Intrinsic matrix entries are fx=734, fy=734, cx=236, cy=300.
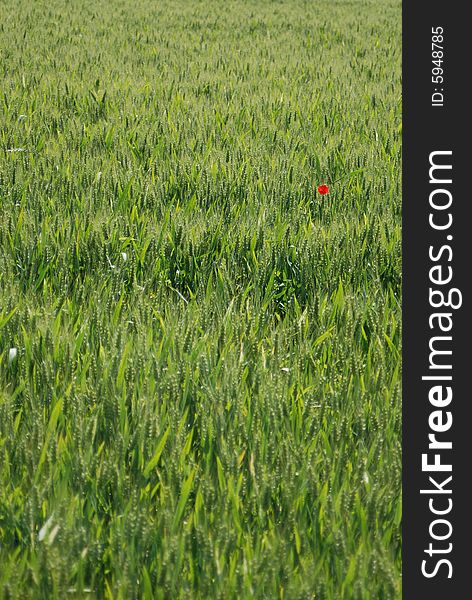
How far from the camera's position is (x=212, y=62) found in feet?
19.1

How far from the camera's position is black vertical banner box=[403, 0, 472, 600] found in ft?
4.12

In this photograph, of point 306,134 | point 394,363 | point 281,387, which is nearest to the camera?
point 281,387

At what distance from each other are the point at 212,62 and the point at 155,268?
13.2 feet

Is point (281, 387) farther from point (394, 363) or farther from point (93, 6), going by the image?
point (93, 6)

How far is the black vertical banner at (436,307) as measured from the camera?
1.26 metres

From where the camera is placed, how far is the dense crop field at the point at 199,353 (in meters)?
1.16

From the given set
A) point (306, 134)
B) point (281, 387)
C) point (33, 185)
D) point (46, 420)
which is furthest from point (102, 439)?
point (306, 134)

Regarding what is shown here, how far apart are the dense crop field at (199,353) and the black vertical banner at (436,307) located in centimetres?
5

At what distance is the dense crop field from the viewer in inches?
45.6

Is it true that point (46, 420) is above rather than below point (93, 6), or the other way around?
below

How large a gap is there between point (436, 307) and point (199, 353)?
531 mm

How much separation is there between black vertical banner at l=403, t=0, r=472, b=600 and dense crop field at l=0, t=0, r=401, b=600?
0.17ft

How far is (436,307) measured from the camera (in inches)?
62.8

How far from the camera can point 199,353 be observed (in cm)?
165
